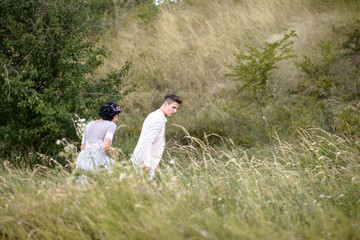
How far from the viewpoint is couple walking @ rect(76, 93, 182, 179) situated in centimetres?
482

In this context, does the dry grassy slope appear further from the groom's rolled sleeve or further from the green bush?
the groom's rolled sleeve

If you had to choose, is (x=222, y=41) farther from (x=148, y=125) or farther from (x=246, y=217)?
(x=246, y=217)

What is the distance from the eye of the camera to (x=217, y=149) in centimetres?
889

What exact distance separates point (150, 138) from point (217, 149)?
426 cm

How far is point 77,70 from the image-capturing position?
8258 mm

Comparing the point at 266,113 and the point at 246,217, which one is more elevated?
the point at 246,217

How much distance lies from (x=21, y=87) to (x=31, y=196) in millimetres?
3897

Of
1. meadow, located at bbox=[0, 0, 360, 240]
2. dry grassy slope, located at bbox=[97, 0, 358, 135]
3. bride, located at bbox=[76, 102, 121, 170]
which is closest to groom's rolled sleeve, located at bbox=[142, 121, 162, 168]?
meadow, located at bbox=[0, 0, 360, 240]

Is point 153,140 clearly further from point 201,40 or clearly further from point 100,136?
point 201,40

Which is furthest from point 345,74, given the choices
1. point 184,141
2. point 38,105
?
point 38,105

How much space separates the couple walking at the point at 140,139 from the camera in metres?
4.82

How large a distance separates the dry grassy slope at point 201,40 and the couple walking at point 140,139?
545cm

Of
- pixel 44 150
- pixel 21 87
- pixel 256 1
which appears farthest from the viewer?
→ pixel 256 1

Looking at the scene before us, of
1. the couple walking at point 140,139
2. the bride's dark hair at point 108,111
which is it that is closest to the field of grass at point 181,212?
the couple walking at point 140,139
